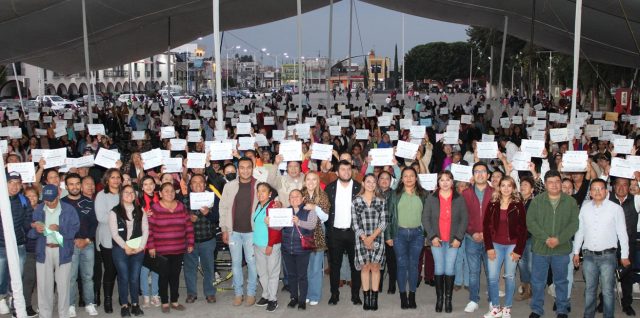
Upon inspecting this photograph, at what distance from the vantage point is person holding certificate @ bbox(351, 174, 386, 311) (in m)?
8.25

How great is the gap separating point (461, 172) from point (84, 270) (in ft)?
15.6

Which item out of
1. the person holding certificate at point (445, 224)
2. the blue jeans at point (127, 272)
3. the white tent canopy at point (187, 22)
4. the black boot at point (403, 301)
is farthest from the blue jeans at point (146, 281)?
the white tent canopy at point (187, 22)

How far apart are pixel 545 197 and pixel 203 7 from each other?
1780 cm

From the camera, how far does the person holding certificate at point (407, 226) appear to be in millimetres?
8344

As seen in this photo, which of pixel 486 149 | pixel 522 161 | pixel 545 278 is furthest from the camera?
pixel 486 149

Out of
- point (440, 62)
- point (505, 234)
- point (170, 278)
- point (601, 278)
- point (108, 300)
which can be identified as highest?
point (440, 62)

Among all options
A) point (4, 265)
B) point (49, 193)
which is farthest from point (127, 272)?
point (4, 265)

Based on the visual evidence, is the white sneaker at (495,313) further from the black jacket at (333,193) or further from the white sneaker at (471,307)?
the black jacket at (333,193)

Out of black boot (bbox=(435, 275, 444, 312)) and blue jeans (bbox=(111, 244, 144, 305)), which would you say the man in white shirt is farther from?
blue jeans (bbox=(111, 244, 144, 305))

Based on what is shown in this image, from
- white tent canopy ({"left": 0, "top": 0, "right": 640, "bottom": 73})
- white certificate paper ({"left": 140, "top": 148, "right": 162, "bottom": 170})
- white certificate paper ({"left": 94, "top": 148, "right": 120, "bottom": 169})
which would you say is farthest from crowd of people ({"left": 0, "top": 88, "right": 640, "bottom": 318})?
white tent canopy ({"left": 0, "top": 0, "right": 640, "bottom": 73})

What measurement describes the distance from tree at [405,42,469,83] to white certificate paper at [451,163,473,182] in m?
126

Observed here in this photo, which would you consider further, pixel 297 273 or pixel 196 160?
pixel 196 160

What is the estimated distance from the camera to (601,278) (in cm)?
787

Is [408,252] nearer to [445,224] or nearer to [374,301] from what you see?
[445,224]
